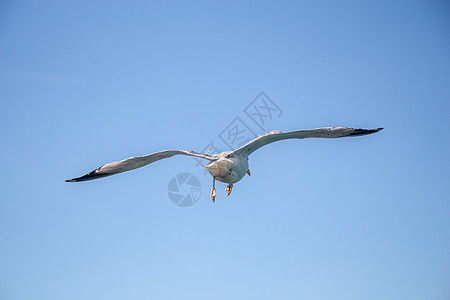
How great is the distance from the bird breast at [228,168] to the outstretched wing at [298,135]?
49 cm

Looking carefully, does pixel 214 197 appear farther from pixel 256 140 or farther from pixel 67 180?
pixel 67 180

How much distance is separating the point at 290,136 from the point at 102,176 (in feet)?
29.9

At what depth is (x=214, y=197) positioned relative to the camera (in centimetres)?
2527

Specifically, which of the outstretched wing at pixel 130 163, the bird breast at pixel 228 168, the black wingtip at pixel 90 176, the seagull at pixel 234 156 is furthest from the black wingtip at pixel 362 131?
the black wingtip at pixel 90 176

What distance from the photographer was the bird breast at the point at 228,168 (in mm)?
24750

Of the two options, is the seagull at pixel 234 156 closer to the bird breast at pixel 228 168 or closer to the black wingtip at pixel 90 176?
the bird breast at pixel 228 168

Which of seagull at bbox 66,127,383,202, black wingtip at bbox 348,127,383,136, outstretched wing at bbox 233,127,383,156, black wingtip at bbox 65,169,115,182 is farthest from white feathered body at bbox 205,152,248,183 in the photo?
black wingtip at bbox 65,169,115,182

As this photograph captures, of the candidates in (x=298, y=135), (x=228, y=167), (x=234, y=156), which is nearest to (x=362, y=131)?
(x=298, y=135)

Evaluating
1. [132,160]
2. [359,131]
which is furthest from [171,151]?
[359,131]

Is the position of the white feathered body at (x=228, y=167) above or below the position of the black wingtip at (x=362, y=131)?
above

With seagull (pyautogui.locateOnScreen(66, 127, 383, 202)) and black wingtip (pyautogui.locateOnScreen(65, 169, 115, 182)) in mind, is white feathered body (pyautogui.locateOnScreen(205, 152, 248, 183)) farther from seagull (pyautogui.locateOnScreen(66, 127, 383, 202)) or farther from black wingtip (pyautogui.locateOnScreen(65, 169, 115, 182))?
black wingtip (pyautogui.locateOnScreen(65, 169, 115, 182))

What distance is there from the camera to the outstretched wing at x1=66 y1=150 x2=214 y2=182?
2544cm

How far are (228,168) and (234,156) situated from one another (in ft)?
2.52

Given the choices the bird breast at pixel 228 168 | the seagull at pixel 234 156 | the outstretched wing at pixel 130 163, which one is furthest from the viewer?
the outstretched wing at pixel 130 163
